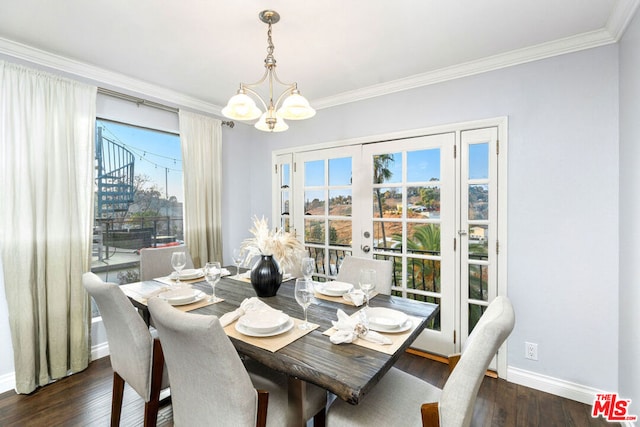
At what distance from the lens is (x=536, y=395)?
6.95 ft

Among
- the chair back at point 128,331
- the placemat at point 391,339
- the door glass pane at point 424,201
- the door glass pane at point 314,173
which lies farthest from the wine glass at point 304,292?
the door glass pane at point 314,173

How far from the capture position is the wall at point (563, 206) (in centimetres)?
198

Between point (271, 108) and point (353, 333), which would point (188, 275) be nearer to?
point (271, 108)

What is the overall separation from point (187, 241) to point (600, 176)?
11.7ft

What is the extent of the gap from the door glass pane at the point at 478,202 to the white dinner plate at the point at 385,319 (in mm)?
1369

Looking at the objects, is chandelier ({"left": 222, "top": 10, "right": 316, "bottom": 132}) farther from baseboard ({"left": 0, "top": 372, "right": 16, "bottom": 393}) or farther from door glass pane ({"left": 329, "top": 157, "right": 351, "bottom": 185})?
baseboard ({"left": 0, "top": 372, "right": 16, "bottom": 393})

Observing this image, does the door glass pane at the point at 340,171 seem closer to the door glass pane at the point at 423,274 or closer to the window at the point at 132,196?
the door glass pane at the point at 423,274

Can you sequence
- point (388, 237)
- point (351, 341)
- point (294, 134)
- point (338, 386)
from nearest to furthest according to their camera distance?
point (338, 386) < point (351, 341) < point (388, 237) < point (294, 134)

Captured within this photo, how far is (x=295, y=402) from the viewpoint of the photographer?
47.6 inches

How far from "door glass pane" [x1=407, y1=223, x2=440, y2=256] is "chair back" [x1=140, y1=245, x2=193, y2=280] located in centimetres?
218

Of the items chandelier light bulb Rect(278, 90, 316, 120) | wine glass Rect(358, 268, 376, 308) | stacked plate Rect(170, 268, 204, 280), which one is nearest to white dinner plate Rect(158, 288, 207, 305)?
stacked plate Rect(170, 268, 204, 280)

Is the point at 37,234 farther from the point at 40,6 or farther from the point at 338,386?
the point at 338,386

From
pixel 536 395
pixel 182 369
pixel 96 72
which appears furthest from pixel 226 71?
pixel 536 395

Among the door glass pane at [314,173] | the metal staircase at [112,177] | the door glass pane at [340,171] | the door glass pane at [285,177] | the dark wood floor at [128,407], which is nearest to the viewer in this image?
the dark wood floor at [128,407]
